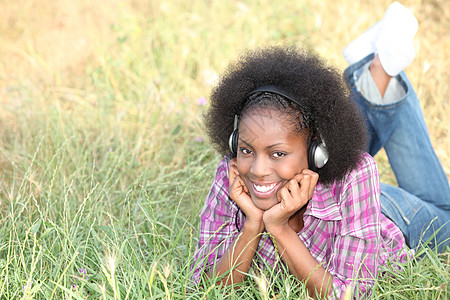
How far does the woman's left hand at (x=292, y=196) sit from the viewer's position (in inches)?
83.4

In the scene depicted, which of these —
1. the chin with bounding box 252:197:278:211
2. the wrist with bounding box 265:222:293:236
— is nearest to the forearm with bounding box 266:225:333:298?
the wrist with bounding box 265:222:293:236

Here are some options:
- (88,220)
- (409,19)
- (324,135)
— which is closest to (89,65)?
(88,220)

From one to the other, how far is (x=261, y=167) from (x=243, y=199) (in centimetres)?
20

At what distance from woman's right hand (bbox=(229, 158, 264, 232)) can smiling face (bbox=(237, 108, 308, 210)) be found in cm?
4

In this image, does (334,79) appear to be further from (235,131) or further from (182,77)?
(182,77)

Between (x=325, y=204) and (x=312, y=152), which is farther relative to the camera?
(x=325, y=204)

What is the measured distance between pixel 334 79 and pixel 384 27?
101 cm

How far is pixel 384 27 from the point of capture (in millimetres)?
3004

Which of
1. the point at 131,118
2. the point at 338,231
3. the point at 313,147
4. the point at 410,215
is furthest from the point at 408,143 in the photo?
the point at 131,118

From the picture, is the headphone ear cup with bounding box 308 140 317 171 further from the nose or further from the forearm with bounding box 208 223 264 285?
the forearm with bounding box 208 223 264 285

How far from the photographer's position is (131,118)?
4.07 meters

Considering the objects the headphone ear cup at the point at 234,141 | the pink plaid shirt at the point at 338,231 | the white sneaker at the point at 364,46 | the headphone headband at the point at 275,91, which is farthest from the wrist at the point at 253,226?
the white sneaker at the point at 364,46

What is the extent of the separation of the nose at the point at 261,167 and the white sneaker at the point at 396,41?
1249 mm

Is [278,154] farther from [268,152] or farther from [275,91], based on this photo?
[275,91]
